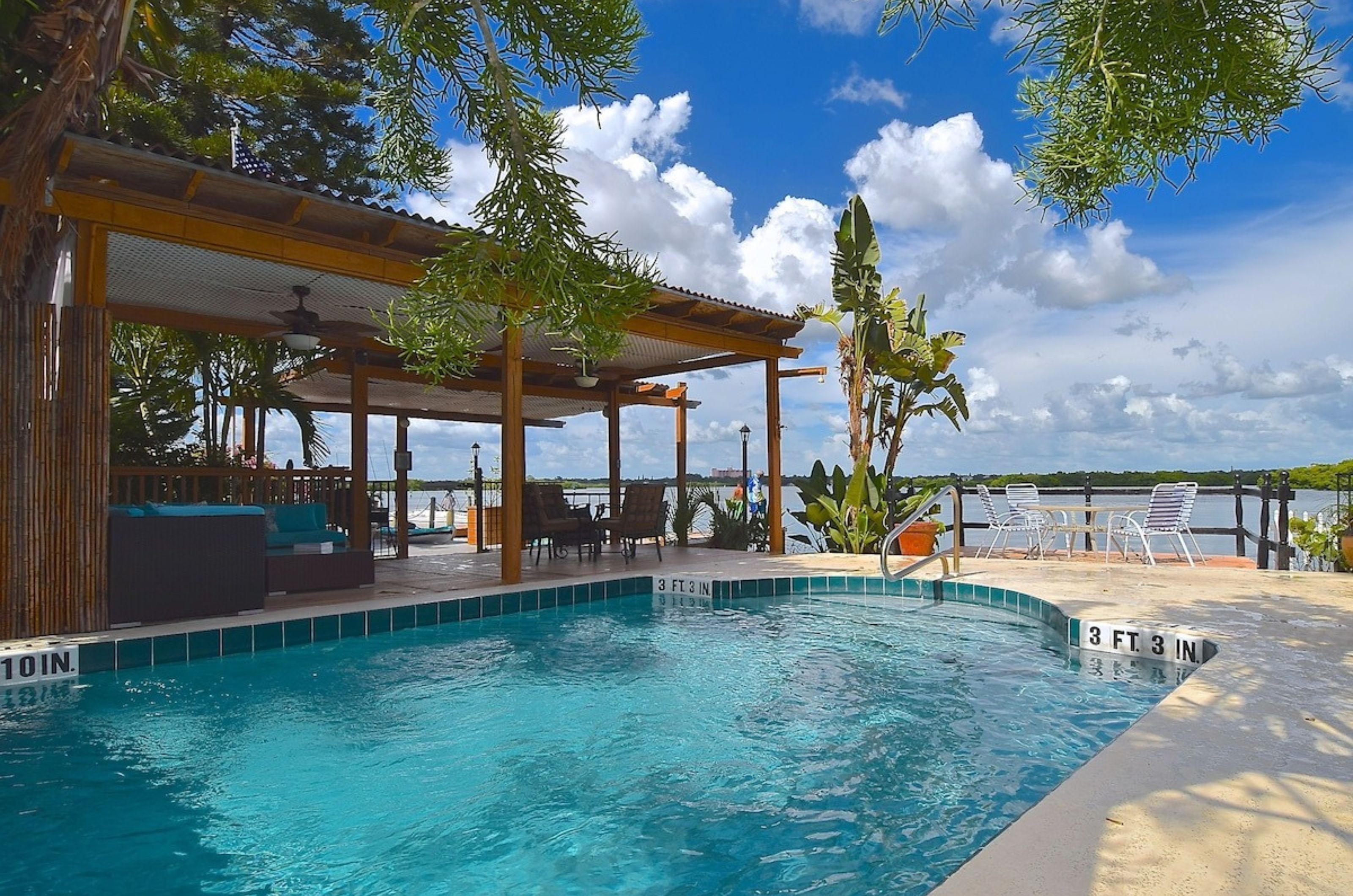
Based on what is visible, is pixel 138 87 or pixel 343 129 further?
pixel 343 129

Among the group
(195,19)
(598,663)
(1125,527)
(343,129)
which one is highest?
(195,19)

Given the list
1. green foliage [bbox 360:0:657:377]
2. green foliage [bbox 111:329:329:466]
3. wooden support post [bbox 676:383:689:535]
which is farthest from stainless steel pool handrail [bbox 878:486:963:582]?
green foliage [bbox 111:329:329:466]

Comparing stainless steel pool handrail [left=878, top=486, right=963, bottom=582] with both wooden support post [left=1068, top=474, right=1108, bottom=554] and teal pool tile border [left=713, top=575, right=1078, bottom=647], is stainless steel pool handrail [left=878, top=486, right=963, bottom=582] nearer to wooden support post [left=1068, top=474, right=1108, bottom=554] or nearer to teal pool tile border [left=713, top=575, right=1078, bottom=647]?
teal pool tile border [left=713, top=575, right=1078, bottom=647]

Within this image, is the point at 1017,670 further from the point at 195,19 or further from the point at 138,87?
the point at 195,19

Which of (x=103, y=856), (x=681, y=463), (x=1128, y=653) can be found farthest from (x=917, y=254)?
(x=103, y=856)

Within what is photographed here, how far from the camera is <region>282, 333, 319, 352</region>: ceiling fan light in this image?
802 centimetres

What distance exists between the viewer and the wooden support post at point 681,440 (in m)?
A: 14.6

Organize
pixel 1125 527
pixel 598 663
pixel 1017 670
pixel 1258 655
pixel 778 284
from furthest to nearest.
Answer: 1. pixel 778 284
2. pixel 1125 527
3. pixel 598 663
4. pixel 1017 670
5. pixel 1258 655

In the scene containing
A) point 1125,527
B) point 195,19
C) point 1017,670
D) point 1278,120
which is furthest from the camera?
point 195,19

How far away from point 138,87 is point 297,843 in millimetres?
6303

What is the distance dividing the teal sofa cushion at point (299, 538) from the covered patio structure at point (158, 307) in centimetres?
136

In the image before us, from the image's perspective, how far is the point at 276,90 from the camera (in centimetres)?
1260

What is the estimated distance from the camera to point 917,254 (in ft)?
46.8

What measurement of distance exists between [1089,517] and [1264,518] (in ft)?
9.24
